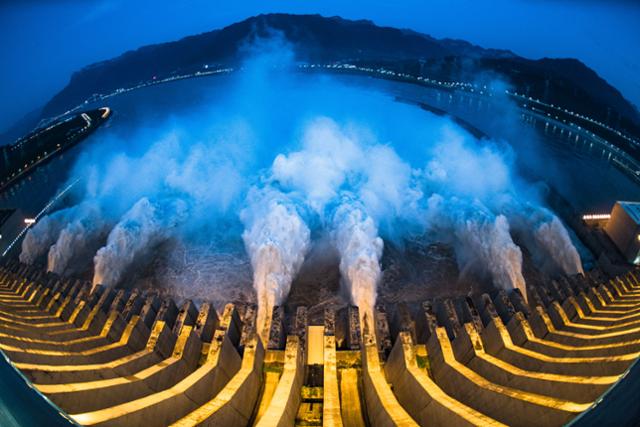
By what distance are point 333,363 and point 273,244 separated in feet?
33.5

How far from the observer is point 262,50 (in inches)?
4680

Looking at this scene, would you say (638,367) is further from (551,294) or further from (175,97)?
(175,97)

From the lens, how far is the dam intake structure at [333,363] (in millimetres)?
6328

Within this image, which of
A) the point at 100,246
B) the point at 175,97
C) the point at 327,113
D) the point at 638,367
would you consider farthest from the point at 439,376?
the point at 175,97

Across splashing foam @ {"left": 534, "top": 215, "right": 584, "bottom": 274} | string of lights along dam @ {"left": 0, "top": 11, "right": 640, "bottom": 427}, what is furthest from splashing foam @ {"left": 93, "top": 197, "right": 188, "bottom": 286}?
splashing foam @ {"left": 534, "top": 215, "right": 584, "bottom": 274}

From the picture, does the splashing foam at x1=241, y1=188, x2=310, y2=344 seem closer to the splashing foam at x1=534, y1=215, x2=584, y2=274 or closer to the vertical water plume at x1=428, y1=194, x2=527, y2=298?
the vertical water plume at x1=428, y1=194, x2=527, y2=298

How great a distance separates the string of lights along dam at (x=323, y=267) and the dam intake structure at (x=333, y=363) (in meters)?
0.05

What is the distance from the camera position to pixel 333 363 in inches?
356

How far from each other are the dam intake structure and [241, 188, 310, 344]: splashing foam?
3764 mm

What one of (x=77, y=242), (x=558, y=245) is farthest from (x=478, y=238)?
(x=77, y=242)

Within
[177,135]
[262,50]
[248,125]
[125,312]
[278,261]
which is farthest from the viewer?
[262,50]

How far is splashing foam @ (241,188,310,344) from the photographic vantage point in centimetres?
1662

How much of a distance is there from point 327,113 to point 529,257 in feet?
87.3

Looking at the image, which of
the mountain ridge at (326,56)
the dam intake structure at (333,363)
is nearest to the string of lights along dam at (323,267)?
the dam intake structure at (333,363)
